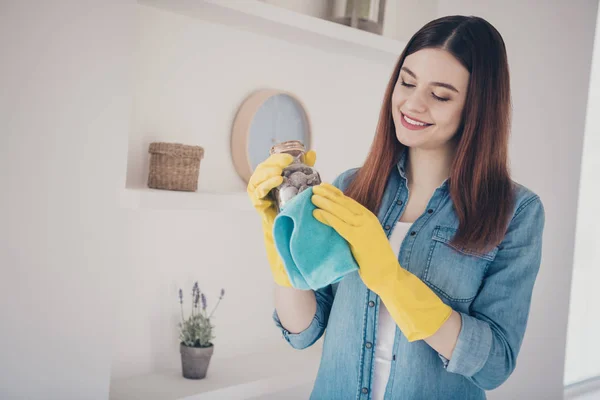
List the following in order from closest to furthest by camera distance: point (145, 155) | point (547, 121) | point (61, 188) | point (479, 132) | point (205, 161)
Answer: point (479, 132) → point (61, 188) → point (145, 155) → point (205, 161) → point (547, 121)

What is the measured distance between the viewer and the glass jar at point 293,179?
100cm

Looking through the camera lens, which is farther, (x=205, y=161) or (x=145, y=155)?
(x=205, y=161)

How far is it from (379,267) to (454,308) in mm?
222

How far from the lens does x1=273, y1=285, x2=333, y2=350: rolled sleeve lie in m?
1.21

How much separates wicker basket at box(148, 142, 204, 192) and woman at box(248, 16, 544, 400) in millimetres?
545

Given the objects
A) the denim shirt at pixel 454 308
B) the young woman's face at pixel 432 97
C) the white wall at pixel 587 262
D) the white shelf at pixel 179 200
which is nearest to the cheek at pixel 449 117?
the young woman's face at pixel 432 97

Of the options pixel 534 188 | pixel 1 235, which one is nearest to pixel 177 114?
pixel 1 235

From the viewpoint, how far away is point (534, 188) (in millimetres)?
2412

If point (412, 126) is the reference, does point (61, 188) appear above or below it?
below

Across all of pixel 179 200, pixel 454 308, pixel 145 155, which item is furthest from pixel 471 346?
pixel 145 155

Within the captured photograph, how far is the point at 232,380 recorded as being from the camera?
1.76 m

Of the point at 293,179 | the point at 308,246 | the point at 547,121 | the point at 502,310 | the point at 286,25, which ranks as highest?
the point at 286,25

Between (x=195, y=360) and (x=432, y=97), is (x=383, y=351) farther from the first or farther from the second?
(x=195, y=360)

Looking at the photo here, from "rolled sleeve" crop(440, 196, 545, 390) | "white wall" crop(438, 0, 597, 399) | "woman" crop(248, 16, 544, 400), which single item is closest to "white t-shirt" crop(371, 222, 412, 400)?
"woman" crop(248, 16, 544, 400)
